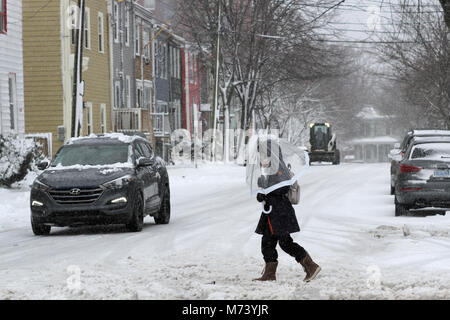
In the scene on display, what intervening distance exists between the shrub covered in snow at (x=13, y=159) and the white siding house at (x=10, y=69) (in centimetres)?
338

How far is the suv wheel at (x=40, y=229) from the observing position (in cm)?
1581

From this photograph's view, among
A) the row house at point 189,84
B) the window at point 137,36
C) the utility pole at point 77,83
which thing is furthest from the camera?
the row house at point 189,84

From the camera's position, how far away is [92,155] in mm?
16953

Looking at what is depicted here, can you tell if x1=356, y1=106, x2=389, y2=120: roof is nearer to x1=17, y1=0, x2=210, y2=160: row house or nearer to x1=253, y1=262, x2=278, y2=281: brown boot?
x1=17, y1=0, x2=210, y2=160: row house

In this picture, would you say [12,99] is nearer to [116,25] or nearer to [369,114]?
[116,25]

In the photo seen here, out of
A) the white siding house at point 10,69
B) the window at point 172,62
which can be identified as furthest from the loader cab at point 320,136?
the white siding house at point 10,69

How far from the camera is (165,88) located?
191 ft

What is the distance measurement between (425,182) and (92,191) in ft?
21.8

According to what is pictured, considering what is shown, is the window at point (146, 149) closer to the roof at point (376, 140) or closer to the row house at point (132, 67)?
the row house at point (132, 67)

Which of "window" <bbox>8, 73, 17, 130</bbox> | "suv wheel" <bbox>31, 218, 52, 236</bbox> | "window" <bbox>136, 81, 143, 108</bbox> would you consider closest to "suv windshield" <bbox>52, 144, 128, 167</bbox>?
"suv wheel" <bbox>31, 218, 52, 236</bbox>

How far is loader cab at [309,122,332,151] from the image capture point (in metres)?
60.5

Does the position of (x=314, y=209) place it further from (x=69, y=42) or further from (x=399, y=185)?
(x=69, y=42)
